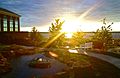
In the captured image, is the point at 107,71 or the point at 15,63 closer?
the point at 107,71

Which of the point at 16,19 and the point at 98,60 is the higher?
the point at 16,19

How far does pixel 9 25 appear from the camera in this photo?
7575cm

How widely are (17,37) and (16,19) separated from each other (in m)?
10.6

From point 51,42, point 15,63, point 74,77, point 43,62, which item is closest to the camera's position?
point 74,77

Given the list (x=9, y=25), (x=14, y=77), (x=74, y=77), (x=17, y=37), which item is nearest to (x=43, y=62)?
(x=14, y=77)

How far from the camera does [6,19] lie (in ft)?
242

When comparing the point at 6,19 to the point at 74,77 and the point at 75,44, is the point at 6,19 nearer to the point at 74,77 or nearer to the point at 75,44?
the point at 75,44

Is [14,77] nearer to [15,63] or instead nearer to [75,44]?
[15,63]

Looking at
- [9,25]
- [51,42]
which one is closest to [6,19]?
[9,25]

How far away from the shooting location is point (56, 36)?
70562mm

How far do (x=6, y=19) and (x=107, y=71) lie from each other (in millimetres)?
52580

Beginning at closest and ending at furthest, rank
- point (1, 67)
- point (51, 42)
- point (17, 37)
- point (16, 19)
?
point (1, 67), point (51, 42), point (17, 37), point (16, 19)

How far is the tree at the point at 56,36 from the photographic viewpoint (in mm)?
67438

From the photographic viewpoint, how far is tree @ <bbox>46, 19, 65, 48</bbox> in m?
67.4
